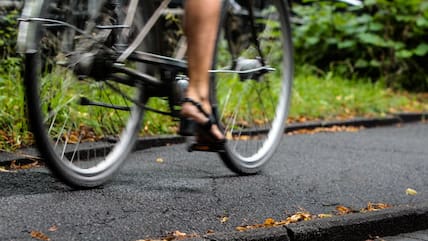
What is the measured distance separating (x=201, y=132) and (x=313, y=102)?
181 inches

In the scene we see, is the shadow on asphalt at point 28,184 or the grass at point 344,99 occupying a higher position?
the grass at point 344,99

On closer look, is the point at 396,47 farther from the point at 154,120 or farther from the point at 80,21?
the point at 80,21

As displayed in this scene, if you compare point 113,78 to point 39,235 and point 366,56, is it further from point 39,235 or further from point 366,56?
point 366,56

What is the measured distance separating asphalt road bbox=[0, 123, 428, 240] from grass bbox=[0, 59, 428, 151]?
60cm

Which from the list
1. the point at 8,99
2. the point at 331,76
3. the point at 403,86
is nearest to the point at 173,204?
the point at 8,99

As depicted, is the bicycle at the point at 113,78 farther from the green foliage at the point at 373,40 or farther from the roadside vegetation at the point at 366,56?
the green foliage at the point at 373,40

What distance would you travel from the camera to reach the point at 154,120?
19.6ft

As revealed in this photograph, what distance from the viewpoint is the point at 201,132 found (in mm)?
3604

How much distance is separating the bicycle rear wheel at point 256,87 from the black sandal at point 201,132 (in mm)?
613

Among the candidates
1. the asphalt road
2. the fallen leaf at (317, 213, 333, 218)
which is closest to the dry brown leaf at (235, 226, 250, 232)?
the asphalt road

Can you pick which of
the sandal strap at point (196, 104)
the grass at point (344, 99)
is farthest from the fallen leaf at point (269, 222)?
the grass at point (344, 99)

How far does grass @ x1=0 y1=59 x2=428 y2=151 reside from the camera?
4980 mm

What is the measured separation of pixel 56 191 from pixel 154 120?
2241mm

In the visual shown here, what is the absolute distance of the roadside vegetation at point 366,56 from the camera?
883 cm
